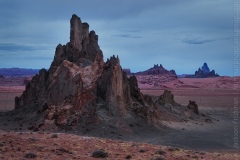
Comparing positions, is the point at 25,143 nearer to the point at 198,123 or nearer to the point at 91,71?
the point at 91,71

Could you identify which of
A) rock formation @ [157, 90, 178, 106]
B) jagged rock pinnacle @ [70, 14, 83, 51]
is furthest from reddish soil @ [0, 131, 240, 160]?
rock formation @ [157, 90, 178, 106]

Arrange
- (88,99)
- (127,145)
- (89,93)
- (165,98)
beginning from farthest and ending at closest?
(165,98) → (89,93) → (88,99) → (127,145)

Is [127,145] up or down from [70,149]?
down

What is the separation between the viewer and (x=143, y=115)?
40250 millimetres

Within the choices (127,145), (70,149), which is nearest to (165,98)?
(127,145)

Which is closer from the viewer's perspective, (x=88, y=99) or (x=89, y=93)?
(x=88, y=99)

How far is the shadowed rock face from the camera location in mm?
37375

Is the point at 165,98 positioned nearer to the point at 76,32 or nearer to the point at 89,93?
the point at 76,32

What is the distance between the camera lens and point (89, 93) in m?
38.9

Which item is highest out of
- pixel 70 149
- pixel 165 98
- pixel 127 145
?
pixel 165 98

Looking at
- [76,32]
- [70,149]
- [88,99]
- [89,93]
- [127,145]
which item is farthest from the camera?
[76,32]

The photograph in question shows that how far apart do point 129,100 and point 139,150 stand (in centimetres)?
1867

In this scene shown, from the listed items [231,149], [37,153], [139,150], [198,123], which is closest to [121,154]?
[139,150]

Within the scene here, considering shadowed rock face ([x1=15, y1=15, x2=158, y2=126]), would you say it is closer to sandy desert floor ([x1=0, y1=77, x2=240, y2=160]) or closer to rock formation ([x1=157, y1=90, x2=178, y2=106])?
sandy desert floor ([x1=0, y1=77, x2=240, y2=160])
